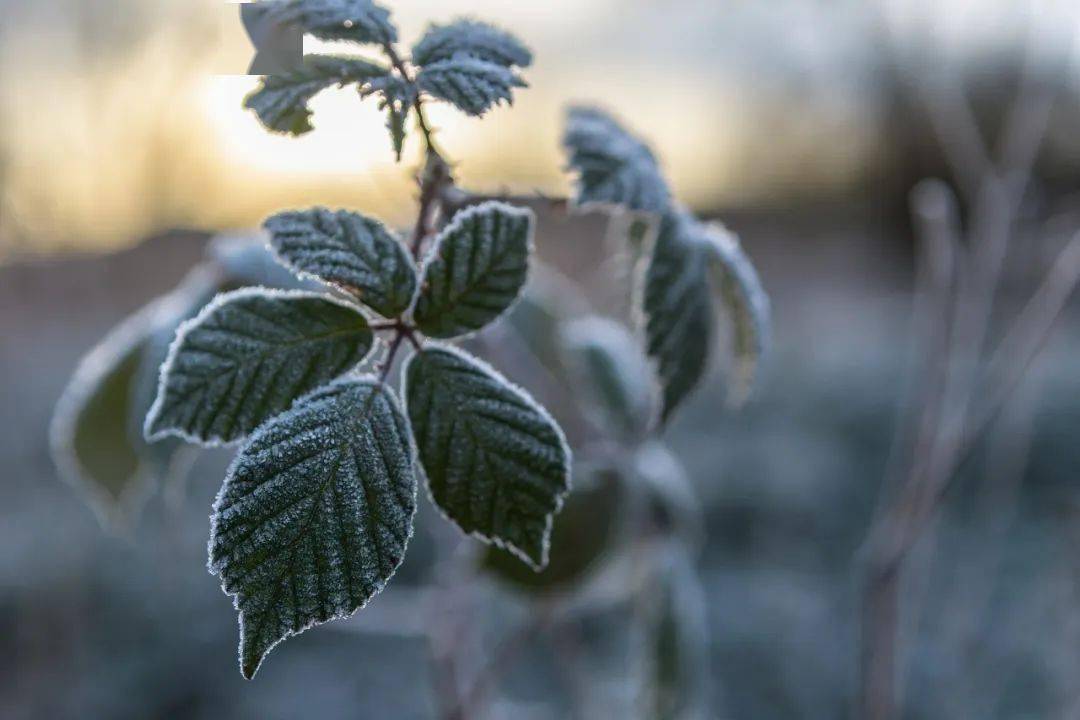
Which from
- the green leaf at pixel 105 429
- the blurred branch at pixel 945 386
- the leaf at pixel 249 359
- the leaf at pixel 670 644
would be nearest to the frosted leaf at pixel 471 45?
the leaf at pixel 249 359

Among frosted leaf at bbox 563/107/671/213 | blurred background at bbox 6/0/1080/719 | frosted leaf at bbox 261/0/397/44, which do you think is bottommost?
blurred background at bbox 6/0/1080/719

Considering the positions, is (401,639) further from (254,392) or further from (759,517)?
(254,392)

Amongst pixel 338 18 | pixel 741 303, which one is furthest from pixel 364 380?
pixel 741 303

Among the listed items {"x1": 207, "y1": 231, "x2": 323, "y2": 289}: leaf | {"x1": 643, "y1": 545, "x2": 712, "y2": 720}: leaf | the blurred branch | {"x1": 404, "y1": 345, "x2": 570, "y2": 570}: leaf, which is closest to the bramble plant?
{"x1": 404, "y1": 345, "x2": 570, "y2": 570}: leaf

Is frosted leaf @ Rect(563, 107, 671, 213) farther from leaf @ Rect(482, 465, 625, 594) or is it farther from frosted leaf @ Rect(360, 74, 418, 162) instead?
leaf @ Rect(482, 465, 625, 594)

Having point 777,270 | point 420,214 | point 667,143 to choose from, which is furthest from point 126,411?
point 777,270

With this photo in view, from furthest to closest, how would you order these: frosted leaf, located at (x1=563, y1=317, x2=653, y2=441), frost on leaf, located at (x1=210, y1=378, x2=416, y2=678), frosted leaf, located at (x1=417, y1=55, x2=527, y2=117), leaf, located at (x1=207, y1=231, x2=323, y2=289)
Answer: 1. frosted leaf, located at (x1=563, y1=317, x2=653, y2=441)
2. leaf, located at (x1=207, y1=231, x2=323, y2=289)
3. frosted leaf, located at (x1=417, y1=55, x2=527, y2=117)
4. frost on leaf, located at (x1=210, y1=378, x2=416, y2=678)

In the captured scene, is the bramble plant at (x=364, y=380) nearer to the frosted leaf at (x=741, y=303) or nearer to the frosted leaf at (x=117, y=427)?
the frosted leaf at (x=741, y=303)
